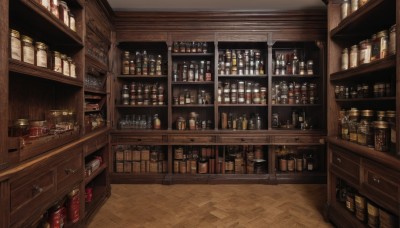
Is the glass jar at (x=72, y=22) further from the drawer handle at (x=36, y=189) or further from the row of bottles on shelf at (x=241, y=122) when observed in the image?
the row of bottles on shelf at (x=241, y=122)

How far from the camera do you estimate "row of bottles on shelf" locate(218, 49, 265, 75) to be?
3002 mm

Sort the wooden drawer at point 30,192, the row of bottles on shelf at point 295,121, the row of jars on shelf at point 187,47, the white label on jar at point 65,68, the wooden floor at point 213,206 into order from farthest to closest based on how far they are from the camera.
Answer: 1. the row of bottles on shelf at point 295,121
2. the row of jars on shelf at point 187,47
3. the wooden floor at point 213,206
4. the white label on jar at point 65,68
5. the wooden drawer at point 30,192

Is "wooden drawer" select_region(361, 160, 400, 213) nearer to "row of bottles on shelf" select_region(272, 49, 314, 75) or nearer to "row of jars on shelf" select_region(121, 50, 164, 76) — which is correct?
"row of bottles on shelf" select_region(272, 49, 314, 75)

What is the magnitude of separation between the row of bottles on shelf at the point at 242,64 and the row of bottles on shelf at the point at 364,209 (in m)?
1.71

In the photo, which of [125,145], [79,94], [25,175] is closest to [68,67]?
[79,94]

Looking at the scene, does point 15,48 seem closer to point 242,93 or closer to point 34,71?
point 34,71

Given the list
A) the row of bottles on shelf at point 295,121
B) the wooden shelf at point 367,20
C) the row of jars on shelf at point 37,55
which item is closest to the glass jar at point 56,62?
the row of jars on shelf at point 37,55

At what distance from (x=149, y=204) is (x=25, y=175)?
1429 millimetres

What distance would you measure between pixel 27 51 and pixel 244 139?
7.71ft

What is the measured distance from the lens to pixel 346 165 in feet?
5.64

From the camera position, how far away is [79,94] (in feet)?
6.19

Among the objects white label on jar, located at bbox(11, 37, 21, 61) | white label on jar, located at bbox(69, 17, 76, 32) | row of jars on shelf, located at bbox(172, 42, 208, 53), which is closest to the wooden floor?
white label on jar, located at bbox(11, 37, 21, 61)

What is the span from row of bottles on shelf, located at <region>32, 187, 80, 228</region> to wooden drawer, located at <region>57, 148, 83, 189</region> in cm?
13

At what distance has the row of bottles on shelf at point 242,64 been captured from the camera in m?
3.00
